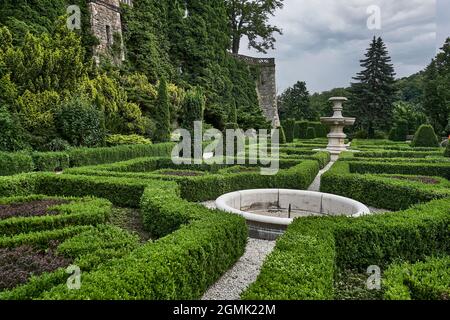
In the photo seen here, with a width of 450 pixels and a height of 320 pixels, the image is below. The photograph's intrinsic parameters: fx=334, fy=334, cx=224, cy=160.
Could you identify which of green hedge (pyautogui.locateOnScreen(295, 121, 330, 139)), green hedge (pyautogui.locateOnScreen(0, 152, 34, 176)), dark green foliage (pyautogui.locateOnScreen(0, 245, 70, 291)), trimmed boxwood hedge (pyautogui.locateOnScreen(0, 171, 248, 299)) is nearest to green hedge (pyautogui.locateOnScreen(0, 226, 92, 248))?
dark green foliage (pyautogui.locateOnScreen(0, 245, 70, 291))

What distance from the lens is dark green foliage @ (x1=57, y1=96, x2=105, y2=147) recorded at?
46.5 ft

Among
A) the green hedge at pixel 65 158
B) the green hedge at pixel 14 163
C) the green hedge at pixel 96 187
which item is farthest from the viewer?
the green hedge at pixel 65 158

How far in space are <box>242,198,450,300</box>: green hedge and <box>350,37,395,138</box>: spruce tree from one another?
3455 centimetres

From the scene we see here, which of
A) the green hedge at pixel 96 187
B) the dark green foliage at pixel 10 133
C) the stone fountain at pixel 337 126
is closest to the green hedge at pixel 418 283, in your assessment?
the green hedge at pixel 96 187

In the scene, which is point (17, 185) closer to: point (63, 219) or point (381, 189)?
point (63, 219)

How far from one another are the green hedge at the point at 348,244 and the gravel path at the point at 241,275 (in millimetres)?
693

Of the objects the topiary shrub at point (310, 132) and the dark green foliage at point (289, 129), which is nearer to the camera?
the dark green foliage at point (289, 129)

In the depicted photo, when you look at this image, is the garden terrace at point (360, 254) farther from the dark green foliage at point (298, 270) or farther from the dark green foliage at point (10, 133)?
the dark green foliage at point (10, 133)

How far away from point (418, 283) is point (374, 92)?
128ft

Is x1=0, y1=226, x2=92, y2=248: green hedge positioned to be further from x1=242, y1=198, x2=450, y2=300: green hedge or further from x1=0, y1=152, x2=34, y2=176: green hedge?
x1=0, y1=152, x2=34, y2=176: green hedge

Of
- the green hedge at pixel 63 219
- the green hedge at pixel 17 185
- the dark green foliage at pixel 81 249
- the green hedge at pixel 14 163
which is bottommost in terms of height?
the dark green foliage at pixel 81 249

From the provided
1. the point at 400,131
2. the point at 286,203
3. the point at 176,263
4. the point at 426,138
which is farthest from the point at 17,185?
the point at 400,131

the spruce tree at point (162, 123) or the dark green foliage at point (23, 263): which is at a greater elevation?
the spruce tree at point (162, 123)

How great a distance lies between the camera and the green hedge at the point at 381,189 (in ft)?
25.3
